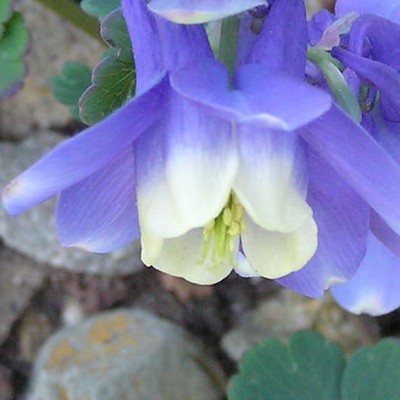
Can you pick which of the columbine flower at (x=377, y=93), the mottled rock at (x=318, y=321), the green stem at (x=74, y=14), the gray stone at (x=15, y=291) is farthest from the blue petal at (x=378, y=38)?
the gray stone at (x=15, y=291)

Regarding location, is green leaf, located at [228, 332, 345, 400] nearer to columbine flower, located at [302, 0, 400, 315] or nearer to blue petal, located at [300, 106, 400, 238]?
columbine flower, located at [302, 0, 400, 315]

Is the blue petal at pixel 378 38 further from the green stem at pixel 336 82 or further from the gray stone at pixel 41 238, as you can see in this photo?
the gray stone at pixel 41 238

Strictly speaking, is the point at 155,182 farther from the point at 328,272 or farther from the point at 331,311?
the point at 331,311

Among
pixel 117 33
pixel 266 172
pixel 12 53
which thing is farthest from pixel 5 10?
pixel 266 172

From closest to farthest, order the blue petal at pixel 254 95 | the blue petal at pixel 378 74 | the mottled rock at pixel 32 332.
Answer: the blue petal at pixel 254 95 → the blue petal at pixel 378 74 → the mottled rock at pixel 32 332

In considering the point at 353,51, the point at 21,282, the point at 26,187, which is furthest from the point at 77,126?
the point at 26,187
